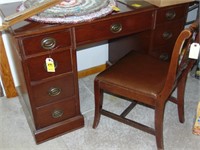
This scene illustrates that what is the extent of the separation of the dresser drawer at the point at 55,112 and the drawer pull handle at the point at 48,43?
0.39 m

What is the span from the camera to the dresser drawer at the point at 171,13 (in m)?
1.60

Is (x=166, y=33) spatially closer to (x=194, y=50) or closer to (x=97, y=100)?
(x=194, y=50)

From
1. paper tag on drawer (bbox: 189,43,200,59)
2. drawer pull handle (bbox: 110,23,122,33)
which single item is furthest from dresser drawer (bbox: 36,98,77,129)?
paper tag on drawer (bbox: 189,43,200,59)

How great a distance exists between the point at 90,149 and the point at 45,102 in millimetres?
399

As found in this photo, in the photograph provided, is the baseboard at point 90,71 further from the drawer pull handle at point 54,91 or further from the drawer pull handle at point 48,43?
the drawer pull handle at point 48,43

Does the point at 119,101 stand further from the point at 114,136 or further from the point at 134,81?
the point at 134,81

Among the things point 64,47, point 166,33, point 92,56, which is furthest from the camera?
Result: point 92,56

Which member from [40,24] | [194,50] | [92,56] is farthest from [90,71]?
[194,50]

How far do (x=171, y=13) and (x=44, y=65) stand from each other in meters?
0.88

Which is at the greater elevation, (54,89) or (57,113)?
(54,89)

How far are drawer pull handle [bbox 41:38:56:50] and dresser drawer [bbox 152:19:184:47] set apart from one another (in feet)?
2.35

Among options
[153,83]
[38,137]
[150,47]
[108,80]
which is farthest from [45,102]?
[150,47]

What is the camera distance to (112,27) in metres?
1.45

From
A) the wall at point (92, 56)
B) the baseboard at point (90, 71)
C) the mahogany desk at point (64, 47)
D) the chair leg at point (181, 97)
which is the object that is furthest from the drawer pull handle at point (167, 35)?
the baseboard at point (90, 71)
